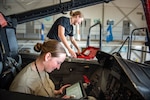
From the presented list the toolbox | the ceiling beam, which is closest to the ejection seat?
the ceiling beam

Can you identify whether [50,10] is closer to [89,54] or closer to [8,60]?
[89,54]

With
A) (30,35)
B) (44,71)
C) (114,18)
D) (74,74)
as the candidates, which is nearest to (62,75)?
(74,74)

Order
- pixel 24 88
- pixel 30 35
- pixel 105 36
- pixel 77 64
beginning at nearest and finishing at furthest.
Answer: pixel 24 88
pixel 77 64
pixel 30 35
pixel 105 36

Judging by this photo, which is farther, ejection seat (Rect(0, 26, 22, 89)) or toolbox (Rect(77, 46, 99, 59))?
toolbox (Rect(77, 46, 99, 59))

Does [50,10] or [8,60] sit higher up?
[50,10]

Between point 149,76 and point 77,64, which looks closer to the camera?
point 149,76

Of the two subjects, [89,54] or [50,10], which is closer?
[89,54]

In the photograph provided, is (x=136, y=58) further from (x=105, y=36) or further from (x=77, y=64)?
(x=77, y=64)

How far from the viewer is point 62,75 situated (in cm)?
283

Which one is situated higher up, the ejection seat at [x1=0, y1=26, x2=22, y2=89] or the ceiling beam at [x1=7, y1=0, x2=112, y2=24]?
the ceiling beam at [x1=7, y1=0, x2=112, y2=24]

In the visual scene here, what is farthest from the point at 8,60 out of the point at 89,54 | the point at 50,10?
the point at 50,10

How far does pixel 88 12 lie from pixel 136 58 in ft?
9.83

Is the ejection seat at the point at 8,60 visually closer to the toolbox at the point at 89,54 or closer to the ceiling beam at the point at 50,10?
the ceiling beam at the point at 50,10

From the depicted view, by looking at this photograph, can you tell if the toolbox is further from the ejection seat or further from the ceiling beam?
the ejection seat
